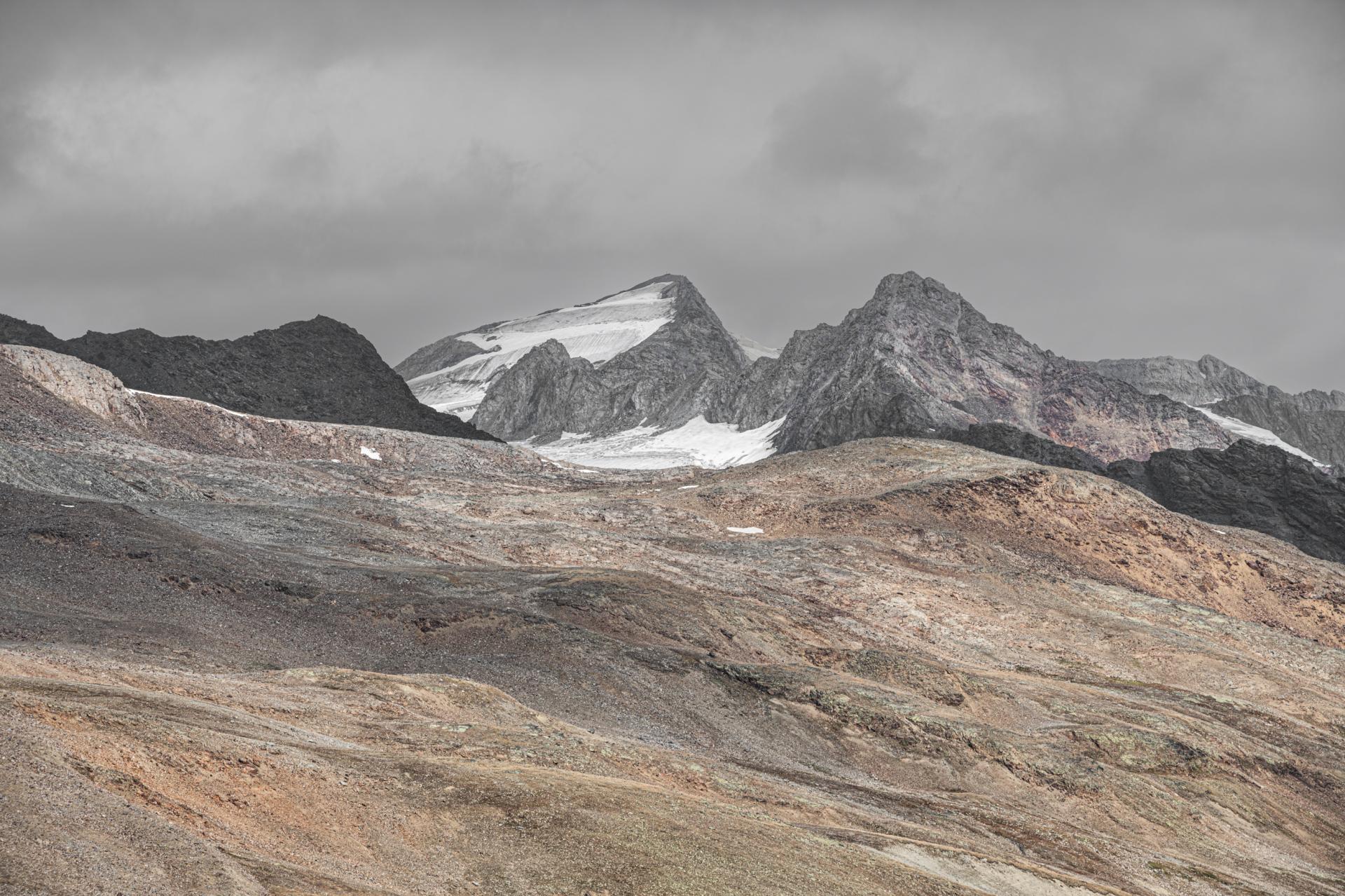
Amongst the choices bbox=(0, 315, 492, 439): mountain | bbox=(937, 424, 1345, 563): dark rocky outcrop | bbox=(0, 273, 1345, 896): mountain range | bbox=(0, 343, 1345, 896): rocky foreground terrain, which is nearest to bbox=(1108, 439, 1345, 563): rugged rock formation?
bbox=(937, 424, 1345, 563): dark rocky outcrop

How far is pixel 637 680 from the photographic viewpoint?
178 feet

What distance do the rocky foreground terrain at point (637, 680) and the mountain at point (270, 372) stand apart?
4685 centimetres

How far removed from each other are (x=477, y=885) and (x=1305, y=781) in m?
50.4

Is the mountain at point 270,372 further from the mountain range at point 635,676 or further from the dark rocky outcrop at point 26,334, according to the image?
the mountain range at point 635,676

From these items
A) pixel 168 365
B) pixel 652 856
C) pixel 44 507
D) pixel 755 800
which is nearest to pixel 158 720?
pixel 652 856

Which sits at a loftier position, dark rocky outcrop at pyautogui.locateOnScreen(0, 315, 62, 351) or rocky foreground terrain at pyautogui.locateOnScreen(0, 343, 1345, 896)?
dark rocky outcrop at pyautogui.locateOnScreen(0, 315, 62, 351)

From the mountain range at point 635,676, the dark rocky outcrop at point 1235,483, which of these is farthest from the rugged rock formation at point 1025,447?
the mountain range at point 635,676

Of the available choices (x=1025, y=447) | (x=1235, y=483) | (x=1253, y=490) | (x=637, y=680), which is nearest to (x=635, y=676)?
(x=637, y=680)

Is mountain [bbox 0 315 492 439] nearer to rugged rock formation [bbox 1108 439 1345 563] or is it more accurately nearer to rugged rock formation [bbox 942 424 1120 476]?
rugged rock formation [bbox 942 424 1120 476]

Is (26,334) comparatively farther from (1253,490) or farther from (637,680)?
(1253,490)

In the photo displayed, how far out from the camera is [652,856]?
1131 inches

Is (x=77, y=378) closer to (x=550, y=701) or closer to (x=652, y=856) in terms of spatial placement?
(x=550, y=701)

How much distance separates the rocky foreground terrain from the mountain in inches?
1844

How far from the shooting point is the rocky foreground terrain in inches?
1030
